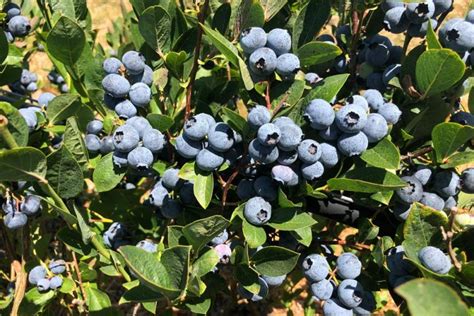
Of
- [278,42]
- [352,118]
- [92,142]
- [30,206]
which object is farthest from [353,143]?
[30,206]

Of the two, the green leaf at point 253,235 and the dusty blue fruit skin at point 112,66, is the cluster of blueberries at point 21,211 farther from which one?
the green leaf at point 253,235

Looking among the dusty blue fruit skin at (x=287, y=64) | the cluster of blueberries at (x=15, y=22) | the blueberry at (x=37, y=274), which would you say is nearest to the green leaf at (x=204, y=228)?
the dusty blue fruit skin at (x=287, y=64)

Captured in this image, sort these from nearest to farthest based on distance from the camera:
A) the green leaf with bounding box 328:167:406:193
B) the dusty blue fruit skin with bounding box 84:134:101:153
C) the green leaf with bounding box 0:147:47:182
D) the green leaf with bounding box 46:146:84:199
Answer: the green leaf with bounding box 0:147:47:182
the green leaf with bounding box 328:167:406:193
the green leaf with bounding box 46:146:84:199
the dusty blue fruit skin with bounding box 84:134:101:153

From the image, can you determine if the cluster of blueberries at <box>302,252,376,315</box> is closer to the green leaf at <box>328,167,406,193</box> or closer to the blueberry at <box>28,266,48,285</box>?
the green leaf at <box>328,167,406,193</box>

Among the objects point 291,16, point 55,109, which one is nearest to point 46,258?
point 55,109

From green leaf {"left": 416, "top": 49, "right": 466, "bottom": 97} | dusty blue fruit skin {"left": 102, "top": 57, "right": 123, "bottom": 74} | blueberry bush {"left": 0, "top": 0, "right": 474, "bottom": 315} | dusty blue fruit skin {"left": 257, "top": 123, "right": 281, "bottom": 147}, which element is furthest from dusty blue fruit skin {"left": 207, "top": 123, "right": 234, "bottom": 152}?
green leaf {"left": 416, "top": 49, "right": 466, "bottom": 97}

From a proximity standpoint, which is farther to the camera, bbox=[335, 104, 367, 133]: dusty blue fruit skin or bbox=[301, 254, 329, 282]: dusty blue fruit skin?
bbox=[301, 254, 329, 282]: dusty blue fruit skin
